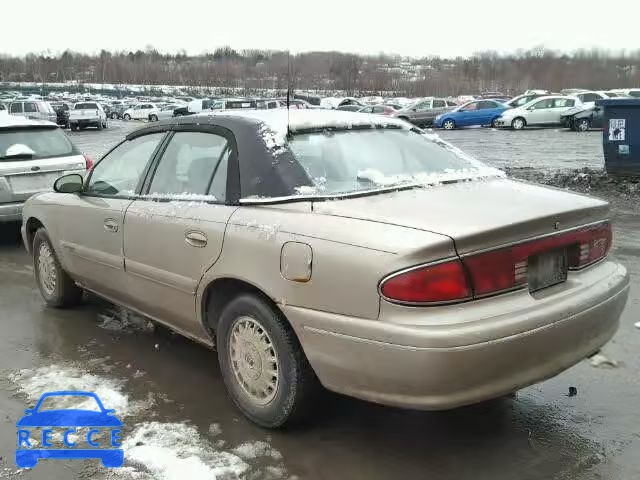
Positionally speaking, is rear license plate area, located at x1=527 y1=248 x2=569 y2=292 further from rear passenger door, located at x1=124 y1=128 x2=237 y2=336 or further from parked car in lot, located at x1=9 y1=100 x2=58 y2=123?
parked car in lot, located at x1=9 y1=100 x2=58 y2=123

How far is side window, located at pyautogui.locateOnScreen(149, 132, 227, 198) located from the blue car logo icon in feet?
4.28

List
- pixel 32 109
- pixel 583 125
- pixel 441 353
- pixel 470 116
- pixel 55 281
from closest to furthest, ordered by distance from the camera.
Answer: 1. pixel 441 353
2. pixel 55 281
3. pixel 583 125
4. pixel 470 116
5. pixel 32 109

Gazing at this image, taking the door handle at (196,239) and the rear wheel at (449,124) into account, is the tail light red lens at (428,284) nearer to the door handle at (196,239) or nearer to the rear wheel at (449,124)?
the door handle at (196,239)

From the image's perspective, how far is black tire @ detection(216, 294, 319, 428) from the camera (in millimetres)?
3102

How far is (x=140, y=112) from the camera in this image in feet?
161

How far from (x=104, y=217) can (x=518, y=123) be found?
28.2m

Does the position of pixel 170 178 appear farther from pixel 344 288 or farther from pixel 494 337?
pixel 494 337

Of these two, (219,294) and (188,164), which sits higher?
(188,164)

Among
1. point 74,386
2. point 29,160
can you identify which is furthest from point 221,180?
point 29,160

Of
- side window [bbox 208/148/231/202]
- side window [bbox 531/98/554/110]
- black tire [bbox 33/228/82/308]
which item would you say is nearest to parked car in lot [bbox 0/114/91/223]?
black tire [bbox 33/228/82/308]

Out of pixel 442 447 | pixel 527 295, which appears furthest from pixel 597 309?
pixel 442 447

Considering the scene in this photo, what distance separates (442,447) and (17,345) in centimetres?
314

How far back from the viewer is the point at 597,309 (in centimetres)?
311

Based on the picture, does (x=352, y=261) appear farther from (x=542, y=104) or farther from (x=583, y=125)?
(x=542, y=104)
